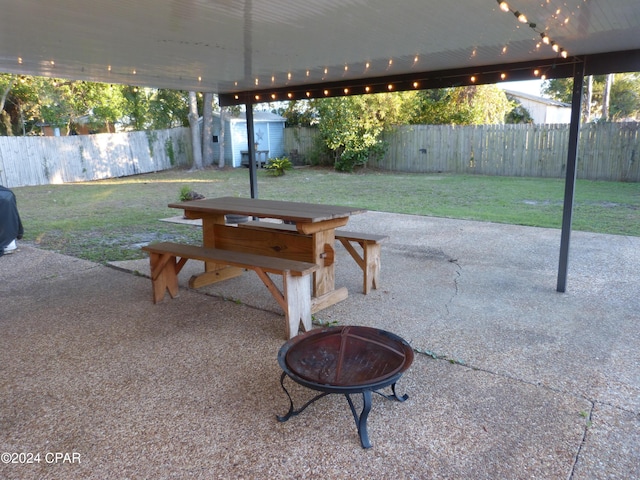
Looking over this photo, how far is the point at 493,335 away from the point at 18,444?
10.2ft

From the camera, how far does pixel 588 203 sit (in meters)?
9.84

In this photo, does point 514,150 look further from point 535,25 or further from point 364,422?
point 364,422

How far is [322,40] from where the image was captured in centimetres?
399

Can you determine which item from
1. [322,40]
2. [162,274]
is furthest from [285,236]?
[322,40]

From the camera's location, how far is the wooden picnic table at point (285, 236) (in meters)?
4.07

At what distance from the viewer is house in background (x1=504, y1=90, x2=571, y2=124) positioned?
22641 millimetres

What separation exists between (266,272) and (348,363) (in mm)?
1341

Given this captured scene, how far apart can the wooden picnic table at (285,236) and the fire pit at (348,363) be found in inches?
50.2

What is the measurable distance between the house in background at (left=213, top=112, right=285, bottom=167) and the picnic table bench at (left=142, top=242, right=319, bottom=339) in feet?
54.3

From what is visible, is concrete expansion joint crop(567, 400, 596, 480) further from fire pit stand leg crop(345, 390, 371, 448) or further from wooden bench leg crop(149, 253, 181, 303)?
wooden bench leg crop(149, 253, 181, 303)

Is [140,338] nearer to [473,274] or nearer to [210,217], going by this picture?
[210,217]

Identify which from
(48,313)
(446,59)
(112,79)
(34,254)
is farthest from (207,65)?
(34,254)

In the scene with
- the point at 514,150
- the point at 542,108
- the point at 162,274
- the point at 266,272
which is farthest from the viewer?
the point at 542,108

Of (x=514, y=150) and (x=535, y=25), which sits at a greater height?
(x=535, y=25)
